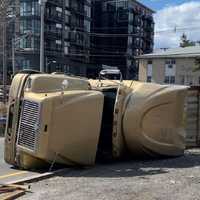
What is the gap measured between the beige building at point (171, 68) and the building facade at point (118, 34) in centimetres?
5172

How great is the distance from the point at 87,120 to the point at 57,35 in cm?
9706

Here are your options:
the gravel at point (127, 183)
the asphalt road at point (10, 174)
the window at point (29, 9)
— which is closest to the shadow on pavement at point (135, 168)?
the gravel at point (127, 183)

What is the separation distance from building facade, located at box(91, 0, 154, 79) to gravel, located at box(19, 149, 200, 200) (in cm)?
11266

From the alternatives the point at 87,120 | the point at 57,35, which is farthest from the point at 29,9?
the point at 87,120

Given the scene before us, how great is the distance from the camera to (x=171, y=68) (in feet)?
227

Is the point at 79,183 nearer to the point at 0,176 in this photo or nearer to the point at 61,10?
the point at 0,176

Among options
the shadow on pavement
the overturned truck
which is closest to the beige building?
the overturned truck

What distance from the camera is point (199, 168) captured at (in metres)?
10.7

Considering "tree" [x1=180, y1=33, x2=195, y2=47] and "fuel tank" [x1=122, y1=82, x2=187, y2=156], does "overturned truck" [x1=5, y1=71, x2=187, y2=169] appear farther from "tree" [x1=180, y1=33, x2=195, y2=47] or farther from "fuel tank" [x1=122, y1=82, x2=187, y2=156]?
"tree" [x1=180, y1=33, x2=195, y2=47]

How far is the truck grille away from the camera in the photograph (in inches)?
411

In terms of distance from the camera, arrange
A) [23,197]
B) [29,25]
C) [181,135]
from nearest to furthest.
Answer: [23,197]
[181,135]
[29,25]

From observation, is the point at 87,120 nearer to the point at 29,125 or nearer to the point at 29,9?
the point at 29,125

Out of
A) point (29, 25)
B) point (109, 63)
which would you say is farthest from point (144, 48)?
point (29, 25)

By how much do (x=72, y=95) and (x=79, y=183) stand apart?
2029 mm
